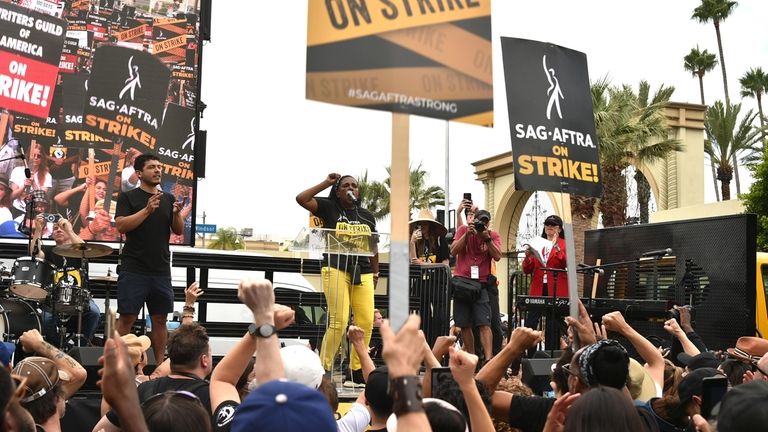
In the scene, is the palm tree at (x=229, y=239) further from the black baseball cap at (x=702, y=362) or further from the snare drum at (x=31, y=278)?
the black baseball cap at (x=702, y=362)

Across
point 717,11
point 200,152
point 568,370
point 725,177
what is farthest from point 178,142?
point 717,11

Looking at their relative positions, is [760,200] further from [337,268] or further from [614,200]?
[337,268]

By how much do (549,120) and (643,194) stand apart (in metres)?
27.7

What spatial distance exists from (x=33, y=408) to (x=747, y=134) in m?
40.0

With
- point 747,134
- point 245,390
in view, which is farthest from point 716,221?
point 747,134

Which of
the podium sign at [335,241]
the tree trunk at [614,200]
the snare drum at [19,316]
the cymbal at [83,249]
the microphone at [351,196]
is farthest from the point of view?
the tree trunk at [614,200]

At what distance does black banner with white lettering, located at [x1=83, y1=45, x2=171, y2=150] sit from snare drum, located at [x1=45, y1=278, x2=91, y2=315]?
15.9 feet

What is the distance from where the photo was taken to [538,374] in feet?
18.7

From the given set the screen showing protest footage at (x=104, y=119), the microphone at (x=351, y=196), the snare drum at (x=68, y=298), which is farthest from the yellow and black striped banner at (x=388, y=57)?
the screen showing protest footage at (x=104, y=119)

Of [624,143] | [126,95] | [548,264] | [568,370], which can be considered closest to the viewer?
[568,370]

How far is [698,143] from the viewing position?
31734 mm

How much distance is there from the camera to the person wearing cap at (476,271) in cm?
1012

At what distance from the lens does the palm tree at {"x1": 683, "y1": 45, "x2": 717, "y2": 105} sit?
51.4 m

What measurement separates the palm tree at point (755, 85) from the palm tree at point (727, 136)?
37.5 feet
